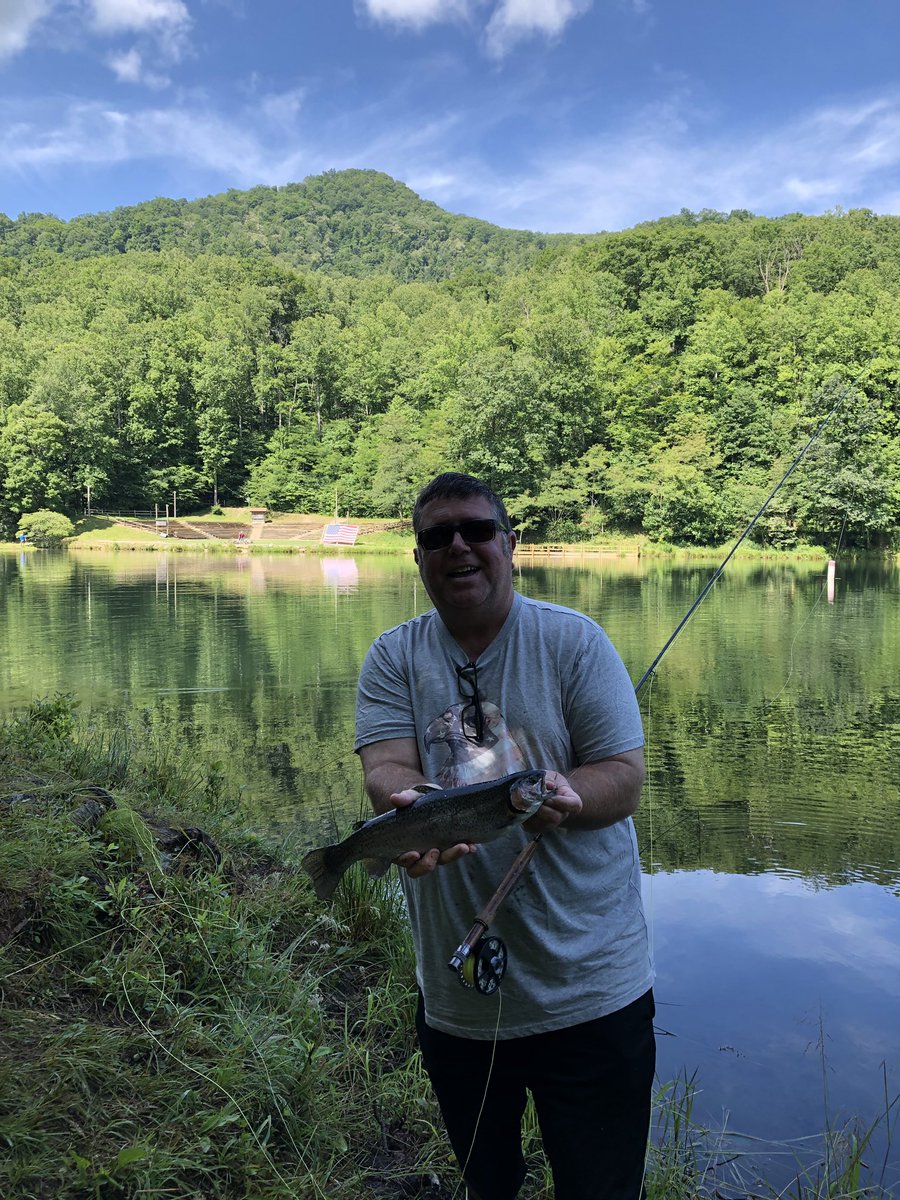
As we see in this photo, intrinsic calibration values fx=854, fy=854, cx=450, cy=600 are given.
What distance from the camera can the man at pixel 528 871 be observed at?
1971 mm

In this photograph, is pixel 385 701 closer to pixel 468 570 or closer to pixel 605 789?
pixel 468 570

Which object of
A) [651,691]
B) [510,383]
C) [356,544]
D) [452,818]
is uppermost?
[510,383]

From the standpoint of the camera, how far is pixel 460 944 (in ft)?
6.72

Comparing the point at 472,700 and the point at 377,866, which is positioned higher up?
the point at 472,700

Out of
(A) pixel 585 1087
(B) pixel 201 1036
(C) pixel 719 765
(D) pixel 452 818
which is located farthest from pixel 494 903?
(C) pixel 719 765

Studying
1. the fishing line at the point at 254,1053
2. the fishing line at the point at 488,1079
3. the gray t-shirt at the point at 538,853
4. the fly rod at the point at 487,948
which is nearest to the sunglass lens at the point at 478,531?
the gray t-shirt at the point at 538,853

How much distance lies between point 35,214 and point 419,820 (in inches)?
7053

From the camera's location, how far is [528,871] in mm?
2020

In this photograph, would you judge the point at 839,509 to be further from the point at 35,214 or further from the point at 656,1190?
the point at 35,214

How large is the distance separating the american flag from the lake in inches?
1178

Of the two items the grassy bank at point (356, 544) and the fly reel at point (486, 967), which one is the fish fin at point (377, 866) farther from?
the grassy bank at point (356, 544)

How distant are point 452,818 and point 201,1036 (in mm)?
1757

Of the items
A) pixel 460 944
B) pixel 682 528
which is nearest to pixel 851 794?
pixel 460 944

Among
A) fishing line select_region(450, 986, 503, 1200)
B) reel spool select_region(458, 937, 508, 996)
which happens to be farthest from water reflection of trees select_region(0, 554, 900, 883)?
reel spool select_region(458, 937, 508, 996)
